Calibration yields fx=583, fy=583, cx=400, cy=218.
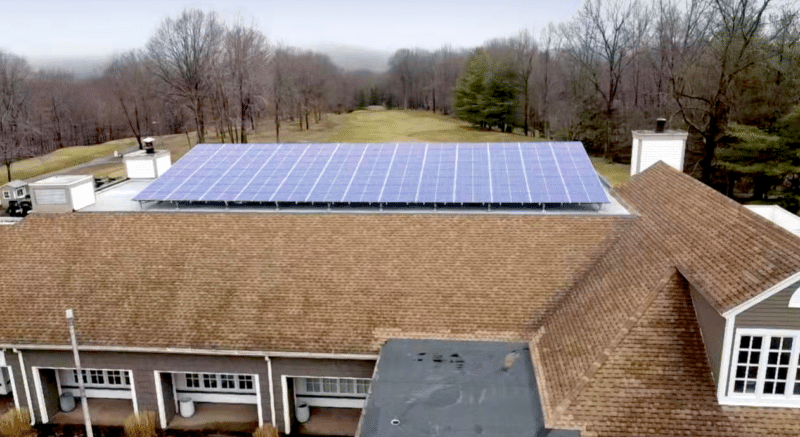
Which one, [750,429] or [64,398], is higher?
[750,429]

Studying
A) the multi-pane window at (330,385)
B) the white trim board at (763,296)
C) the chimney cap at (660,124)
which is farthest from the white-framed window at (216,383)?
the chimney cap at (660,124)

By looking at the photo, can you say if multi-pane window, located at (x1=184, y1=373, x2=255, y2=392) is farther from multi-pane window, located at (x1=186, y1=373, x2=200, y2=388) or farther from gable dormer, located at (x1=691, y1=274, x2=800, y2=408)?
gable dormer, located at (x1=691, y1=274, x2=800, y2=408)

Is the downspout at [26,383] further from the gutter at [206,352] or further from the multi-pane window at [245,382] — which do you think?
the multi-pane window at [245,382]

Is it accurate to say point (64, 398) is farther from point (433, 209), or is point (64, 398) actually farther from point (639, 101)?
point (639, 101)

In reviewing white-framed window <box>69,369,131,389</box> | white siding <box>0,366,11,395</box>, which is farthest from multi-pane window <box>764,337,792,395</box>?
white siding <box>0,366,11,395</box>

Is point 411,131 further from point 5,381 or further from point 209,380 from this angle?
point 5,381

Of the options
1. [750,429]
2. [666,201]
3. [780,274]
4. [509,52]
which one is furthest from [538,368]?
[509,52]
